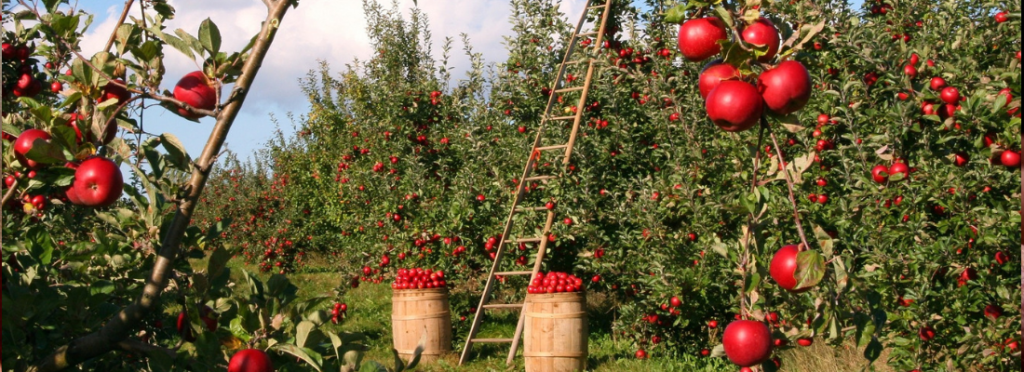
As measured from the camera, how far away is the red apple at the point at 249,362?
1095mm

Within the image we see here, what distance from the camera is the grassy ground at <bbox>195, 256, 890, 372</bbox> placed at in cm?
469

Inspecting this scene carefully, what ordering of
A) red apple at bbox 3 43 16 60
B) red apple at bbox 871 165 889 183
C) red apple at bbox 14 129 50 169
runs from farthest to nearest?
red apple at bbox 871 165 889 183, red apple at bbox 3 43 16 60, red apple at bbox 14 129 50 169

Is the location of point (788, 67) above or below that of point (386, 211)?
above

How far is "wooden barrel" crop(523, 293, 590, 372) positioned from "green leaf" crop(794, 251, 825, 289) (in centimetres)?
404

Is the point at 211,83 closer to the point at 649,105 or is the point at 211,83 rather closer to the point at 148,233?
the point at 148,233

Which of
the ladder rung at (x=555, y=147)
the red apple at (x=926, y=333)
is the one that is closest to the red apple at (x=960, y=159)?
the red apple at (x=926, y=333)

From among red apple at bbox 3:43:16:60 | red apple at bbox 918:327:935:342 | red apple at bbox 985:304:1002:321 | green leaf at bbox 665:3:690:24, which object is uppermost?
red apple at bbox 3:43:16:60

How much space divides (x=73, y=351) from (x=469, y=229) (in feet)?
16.6

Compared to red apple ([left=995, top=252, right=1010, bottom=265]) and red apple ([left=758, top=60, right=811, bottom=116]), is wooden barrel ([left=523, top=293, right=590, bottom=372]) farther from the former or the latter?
red apple ([left=758, top=60, right=811, bottom=116])

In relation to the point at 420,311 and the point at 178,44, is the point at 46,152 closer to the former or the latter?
the point at 178,44

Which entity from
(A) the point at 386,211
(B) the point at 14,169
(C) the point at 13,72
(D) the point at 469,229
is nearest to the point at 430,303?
(D) the point at 469,229

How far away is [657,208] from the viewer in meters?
5.09

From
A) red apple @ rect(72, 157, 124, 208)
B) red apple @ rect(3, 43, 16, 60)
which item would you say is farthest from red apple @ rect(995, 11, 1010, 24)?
red apple @ rect(3, 43, 16, 60)

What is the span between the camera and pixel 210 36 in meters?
1.07
